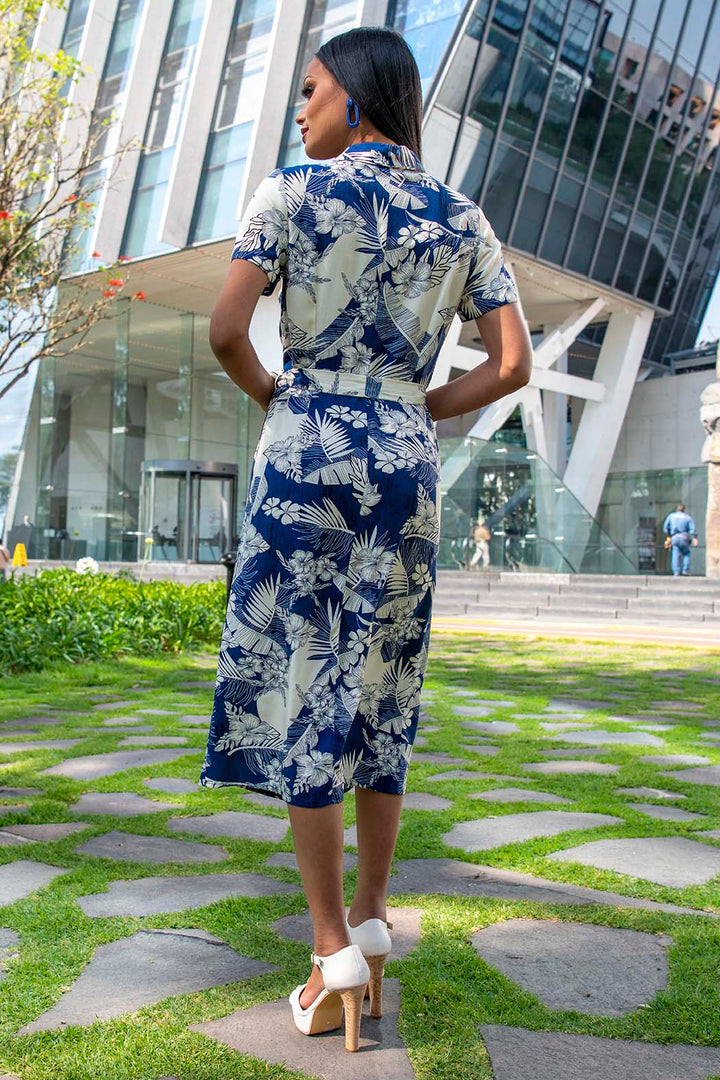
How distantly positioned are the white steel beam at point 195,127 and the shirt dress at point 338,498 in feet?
71.8

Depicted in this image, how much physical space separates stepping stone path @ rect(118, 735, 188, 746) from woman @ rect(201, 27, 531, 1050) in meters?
3.14

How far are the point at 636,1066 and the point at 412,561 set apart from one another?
1011 mm

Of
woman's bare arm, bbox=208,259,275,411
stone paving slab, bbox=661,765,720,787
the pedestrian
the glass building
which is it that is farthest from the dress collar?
the pedestrian

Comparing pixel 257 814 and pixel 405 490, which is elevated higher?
pixel 405 490

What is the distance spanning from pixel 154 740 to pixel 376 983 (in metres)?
3.41

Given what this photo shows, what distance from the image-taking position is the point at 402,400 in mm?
2119

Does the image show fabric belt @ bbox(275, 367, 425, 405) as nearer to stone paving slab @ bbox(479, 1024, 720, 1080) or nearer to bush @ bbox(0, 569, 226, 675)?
stone paving slab @ bbox(479, 1024, 720, 1080)

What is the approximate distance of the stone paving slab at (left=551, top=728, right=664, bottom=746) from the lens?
5.48 metres

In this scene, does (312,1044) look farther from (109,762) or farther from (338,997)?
(109,762)

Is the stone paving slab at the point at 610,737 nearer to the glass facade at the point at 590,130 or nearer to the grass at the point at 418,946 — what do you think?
the grass at the point at 418,946

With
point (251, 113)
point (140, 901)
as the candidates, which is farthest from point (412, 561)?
point (251, 113)

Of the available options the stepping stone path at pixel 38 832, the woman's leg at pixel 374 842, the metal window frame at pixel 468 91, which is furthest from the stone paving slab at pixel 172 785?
the metal window frame at pixel 468 91

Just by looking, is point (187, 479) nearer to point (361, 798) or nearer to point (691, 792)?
point (691, 792)

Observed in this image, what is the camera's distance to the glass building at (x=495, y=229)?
69.4 ft
